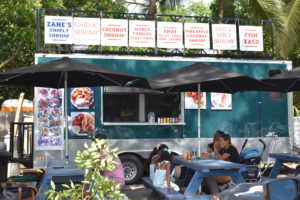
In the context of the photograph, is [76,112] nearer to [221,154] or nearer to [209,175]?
[221,154]

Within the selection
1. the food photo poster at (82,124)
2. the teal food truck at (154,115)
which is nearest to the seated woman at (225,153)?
the teal food truck at (154,115)

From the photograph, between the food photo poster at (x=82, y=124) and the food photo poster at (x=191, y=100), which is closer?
the food photo poster at (x=82, y=124)

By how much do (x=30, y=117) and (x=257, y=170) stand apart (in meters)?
8.93

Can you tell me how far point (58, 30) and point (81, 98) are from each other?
1.79 m

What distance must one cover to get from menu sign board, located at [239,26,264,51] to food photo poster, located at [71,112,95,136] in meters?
4.68

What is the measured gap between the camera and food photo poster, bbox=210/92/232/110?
1062 cm

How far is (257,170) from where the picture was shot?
7855 mm

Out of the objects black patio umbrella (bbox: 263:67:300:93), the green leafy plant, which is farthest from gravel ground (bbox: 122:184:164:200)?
the green leafy plant

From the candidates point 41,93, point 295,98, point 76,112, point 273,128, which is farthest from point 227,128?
point 295,98

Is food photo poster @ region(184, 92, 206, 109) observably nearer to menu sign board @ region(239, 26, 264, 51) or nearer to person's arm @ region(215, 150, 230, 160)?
menu sign board @ region(239, 26, 264, 51)

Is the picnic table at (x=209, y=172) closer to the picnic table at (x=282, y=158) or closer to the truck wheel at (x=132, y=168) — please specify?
the picnic table at (x=282, y=158)

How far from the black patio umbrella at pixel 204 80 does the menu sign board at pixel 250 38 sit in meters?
3.11

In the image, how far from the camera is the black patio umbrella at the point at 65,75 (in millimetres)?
6840

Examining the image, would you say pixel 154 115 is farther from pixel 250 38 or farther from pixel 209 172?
pixel 209 172
